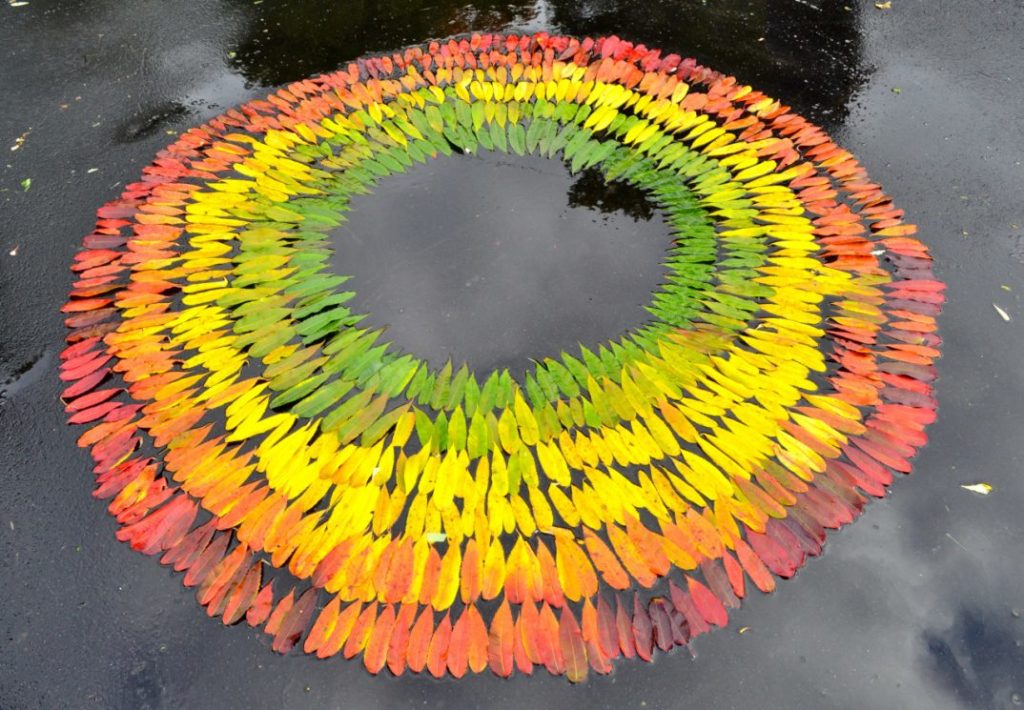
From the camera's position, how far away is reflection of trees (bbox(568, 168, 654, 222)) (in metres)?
4.44

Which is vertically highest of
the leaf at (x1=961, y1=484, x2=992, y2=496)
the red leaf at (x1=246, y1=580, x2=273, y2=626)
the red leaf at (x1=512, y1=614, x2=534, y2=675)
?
the leaf at (x1=961, y1=484, x2=992, y2=496)

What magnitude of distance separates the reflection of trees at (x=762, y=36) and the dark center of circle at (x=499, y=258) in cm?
194

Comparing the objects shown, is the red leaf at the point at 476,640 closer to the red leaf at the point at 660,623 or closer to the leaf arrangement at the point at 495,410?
the leaf arrangement at the point at 495,410

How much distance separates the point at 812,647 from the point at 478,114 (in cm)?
412

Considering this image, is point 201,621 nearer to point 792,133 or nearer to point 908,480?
point 908,480

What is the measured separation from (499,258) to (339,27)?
11.6 feet

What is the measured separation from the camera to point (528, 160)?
190 inches

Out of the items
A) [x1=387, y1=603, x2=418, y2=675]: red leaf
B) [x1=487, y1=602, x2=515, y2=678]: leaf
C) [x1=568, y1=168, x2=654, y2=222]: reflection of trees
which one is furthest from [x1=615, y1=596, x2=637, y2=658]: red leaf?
[x1=568, y1=168, x2=654, y2=222]: reflection of trees

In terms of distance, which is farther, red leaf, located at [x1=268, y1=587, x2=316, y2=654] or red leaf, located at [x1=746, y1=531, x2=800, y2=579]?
red leaf, located at [x1=746, y1=531, x2=800, y2=579]

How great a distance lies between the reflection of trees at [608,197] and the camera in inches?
175

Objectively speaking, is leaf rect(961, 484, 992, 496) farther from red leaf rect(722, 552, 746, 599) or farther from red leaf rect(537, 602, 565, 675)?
red leaf rect(537, 602, 565, 675)

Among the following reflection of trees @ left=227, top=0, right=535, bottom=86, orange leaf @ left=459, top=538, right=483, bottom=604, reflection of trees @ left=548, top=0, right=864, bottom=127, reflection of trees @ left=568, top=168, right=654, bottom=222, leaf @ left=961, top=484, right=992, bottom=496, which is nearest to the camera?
orange leaf @ left=459, top=538, right=483, bottom=604

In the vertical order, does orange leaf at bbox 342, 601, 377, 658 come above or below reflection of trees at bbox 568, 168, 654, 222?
below

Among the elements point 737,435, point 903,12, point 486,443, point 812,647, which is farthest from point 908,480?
point 903,12
